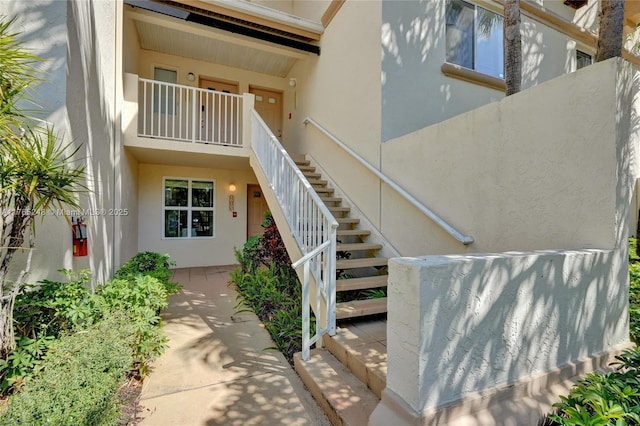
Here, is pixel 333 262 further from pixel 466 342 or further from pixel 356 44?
pixel 356 44

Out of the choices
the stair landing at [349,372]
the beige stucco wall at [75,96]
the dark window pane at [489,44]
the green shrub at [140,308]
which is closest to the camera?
the stair landing at [349,372]

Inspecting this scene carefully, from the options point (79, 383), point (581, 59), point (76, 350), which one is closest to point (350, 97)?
point (76, 350)

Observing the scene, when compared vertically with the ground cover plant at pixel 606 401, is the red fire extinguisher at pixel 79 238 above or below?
above

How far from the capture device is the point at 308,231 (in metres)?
3.82

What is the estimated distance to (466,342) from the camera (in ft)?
5.76

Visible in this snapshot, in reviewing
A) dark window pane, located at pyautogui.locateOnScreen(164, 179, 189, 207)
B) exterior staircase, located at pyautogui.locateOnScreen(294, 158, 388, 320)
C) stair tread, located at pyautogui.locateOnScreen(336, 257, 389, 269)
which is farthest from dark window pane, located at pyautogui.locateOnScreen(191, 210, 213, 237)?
stair tread, located at pyautogui.locateOnScreen(336, 257, 389, 269)

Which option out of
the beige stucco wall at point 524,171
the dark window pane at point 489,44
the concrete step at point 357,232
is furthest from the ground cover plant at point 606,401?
the dark window pane at point 489,44

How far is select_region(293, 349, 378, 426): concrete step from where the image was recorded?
2213 mm

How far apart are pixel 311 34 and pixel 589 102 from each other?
5.55m

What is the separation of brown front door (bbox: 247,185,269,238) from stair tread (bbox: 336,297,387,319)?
570cm

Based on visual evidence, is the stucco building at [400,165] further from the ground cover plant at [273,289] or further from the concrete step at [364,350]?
the ground cover plant at [273,289]

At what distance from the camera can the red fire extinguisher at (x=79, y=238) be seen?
2931mm

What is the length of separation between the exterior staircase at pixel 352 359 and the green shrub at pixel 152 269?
2.16 metres

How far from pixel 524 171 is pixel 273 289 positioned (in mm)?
3810
